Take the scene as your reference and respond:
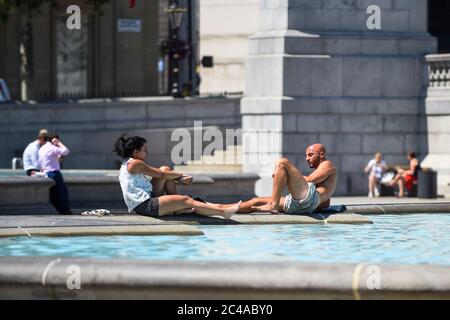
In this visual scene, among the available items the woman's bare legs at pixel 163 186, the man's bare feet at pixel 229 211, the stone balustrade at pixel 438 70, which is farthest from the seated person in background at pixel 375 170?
the man's bare feet at pixel 229 211

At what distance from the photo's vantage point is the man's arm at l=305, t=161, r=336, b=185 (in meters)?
21.1

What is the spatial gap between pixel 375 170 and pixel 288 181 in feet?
40.5

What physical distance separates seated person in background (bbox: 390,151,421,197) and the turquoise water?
40.1 feet

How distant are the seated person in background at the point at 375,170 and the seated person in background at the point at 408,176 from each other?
386 millimetres

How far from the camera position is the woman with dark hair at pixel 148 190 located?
65.8 feet

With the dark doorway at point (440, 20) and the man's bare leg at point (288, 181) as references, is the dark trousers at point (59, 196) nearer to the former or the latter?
the man's bare leg at point (288, 181)

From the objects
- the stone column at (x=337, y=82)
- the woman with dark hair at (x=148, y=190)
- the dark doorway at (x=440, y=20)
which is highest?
the dark doorway at (x=440, y=20)

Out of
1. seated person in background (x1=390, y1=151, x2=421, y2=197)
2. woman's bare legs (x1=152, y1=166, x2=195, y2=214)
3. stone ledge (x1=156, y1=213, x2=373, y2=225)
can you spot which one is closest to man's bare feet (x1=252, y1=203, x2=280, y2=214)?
stone ledge (x1=156, y1=213, x2=373, y2=225)

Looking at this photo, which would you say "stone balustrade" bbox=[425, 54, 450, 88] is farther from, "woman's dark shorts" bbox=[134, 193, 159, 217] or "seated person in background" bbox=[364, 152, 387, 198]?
"woman's dark shorts" bbox=[134, 193, 159, 217]

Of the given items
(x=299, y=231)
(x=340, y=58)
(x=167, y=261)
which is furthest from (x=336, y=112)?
(x=167, y=261)

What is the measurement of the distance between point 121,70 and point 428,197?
98.2 feet

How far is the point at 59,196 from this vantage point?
83.8 ft

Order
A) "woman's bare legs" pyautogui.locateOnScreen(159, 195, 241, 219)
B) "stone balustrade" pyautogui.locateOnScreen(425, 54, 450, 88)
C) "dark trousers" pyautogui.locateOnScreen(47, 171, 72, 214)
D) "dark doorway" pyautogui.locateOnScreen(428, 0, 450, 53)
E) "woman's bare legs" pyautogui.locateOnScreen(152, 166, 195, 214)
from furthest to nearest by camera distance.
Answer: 1. "dark doorway" pyautogui.locateOnScreen(428, 0, 450, 53)
2. "stone balustrade" pyautogui.locateOnScreen(425, 54, 450, 88)
3. "dark trousers" pyautogui.locateOnScreen(47, 171, 72, 214)
4. "woman's bare legs" pyautogui.locateOnScreen(152, 166, 195, 214)
5. "woman's bare legs" pyautogui.locateOnScreen(159, 195, 241, 219)

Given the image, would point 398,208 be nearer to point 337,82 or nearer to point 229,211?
point 229,211
